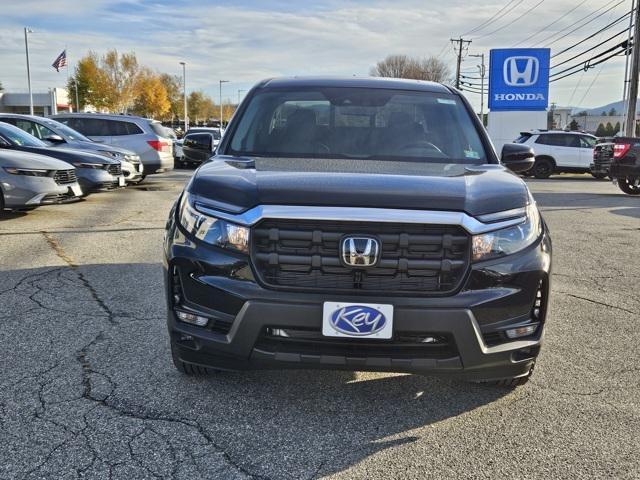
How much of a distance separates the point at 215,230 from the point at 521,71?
31436mm

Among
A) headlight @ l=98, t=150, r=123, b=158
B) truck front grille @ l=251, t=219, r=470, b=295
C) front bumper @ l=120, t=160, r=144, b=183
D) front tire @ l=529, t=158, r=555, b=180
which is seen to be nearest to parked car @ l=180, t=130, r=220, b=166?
truck front grille @ l=251, t=219, r=470, b=295

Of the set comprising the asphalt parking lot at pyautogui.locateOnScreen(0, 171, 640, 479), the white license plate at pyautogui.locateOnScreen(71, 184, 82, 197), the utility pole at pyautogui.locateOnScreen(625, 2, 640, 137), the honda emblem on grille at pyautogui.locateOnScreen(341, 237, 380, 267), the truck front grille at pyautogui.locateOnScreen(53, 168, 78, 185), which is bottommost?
the asphalt parking lot at pyautogui.locateOnScreen(0, 171, 640, 479)

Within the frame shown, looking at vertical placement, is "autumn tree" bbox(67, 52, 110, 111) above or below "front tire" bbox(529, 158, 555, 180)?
above

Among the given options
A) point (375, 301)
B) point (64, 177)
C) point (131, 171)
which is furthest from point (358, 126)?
point (131, 171)

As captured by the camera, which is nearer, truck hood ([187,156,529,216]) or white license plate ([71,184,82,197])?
truck hood ([187,156,529,216])

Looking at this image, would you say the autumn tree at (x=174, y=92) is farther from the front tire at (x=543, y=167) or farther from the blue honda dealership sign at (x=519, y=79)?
the front tire at (x=543, y=167)

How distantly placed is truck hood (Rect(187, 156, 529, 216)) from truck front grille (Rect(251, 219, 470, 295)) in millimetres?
108

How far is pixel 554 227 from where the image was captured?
31.8ft

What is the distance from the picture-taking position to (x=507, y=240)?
9.32ft

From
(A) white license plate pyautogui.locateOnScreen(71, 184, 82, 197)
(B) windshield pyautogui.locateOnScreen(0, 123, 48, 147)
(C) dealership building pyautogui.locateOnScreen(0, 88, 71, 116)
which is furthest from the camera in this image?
(C) dealership building pyautogui.locateOnScreen(0, 88, 71, 116)

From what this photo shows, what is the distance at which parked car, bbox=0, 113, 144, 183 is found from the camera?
12328mm

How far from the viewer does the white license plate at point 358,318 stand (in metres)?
2.68

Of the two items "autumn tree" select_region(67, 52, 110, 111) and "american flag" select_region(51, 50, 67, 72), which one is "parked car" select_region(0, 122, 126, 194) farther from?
"autumn tree" select_region(67, 52, 110, 111)

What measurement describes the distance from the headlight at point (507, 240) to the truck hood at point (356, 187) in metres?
0.10
